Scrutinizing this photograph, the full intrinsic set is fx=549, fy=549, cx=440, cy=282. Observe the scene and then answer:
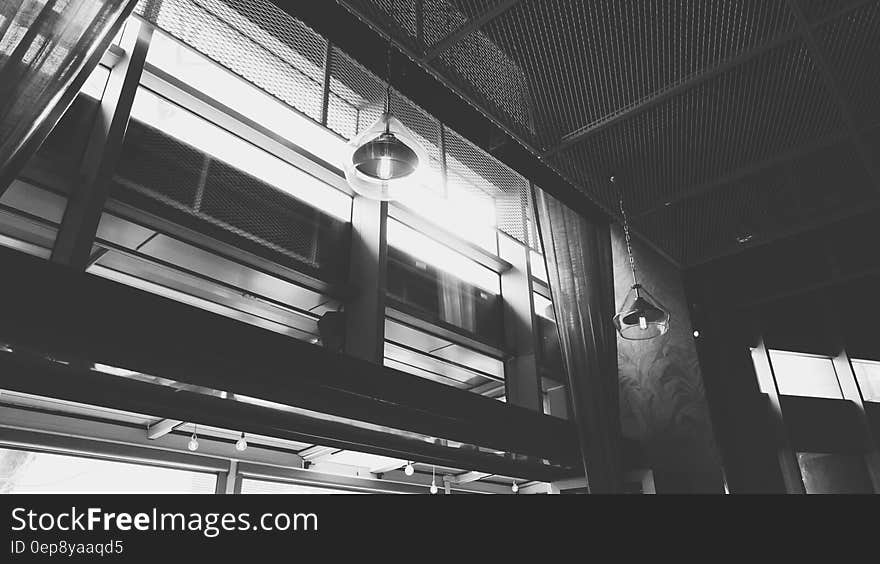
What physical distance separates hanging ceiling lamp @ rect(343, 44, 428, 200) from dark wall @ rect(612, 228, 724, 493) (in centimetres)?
335

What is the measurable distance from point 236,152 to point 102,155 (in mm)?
1134

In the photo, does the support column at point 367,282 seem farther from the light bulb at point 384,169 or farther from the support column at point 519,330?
the light bulb at point 384,169

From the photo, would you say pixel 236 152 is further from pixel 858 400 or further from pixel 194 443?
pixel 858 400

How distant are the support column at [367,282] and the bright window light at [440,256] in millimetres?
367

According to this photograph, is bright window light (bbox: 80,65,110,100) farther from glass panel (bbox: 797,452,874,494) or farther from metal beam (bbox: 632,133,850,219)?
glass panel (bbox: 797,452,874,494)

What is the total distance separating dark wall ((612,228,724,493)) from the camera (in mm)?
4383

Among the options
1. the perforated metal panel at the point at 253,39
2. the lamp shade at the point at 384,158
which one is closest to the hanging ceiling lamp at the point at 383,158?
the lamp shade at the point at 384,158

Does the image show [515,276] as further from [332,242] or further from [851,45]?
[851,45]

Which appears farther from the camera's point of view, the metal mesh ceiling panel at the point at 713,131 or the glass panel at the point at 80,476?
the glass panel at the point at 80,476

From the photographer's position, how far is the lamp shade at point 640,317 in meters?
3.52

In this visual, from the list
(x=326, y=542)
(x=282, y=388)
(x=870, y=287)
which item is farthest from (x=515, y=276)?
(x=326, y=542)

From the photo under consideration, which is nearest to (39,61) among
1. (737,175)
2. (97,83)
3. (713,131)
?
(97,83)

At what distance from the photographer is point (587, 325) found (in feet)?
14.0

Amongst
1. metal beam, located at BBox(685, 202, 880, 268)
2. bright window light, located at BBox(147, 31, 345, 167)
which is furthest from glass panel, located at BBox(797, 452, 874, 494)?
bright window light, located at BBox(147, 31, 345, 167)
